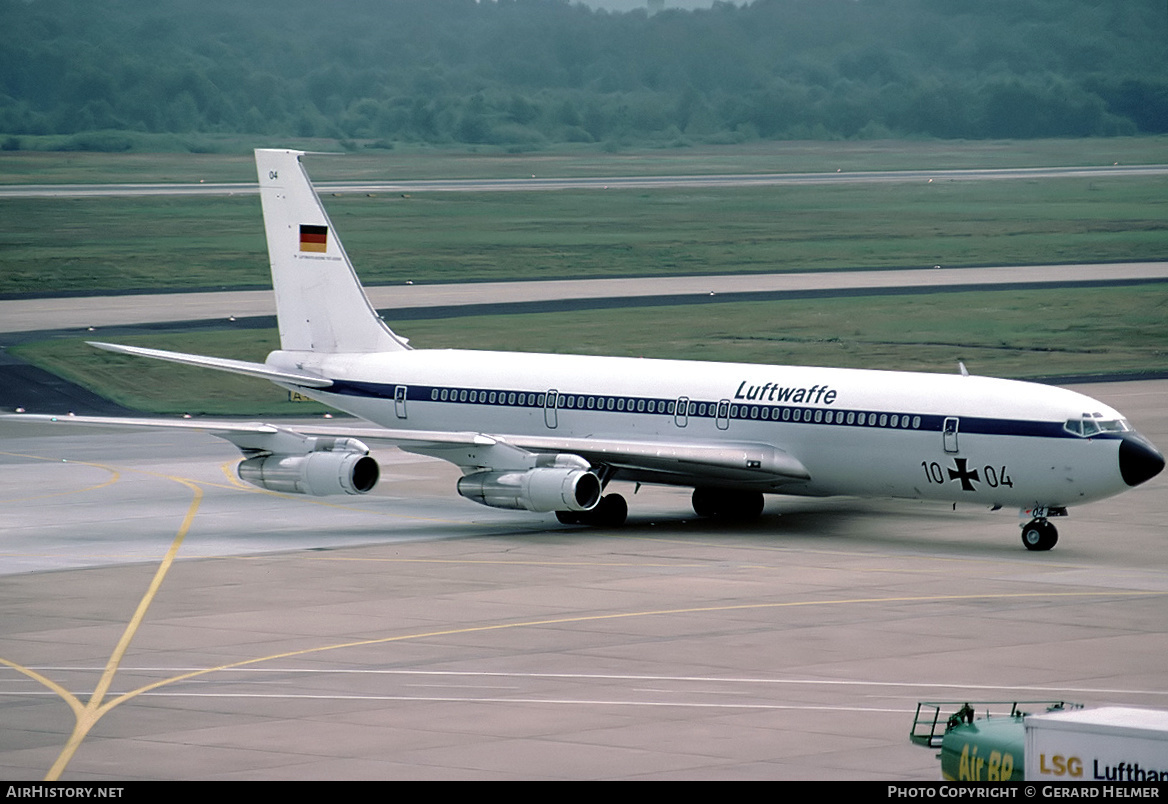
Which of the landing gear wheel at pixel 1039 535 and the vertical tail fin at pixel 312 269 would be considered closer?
the landing gear wheel at pixel 1039 535

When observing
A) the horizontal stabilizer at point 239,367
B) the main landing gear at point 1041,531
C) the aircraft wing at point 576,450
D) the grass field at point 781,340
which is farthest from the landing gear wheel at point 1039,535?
the grass field at point 781,340

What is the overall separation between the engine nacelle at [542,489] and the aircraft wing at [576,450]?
542mm

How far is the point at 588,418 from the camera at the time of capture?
50.2 m

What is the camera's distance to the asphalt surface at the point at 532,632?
1050 inches

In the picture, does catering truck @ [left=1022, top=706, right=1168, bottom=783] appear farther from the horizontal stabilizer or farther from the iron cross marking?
the horizontal stabilizer

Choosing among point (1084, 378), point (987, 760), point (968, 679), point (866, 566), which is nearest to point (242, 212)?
point (1084, 378)

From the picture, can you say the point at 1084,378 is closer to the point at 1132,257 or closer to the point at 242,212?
the point at 1132,257

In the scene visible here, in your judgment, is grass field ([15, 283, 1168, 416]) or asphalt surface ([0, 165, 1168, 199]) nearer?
grass field ([15, 283, 1168, 416])

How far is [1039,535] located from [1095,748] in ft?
85.2

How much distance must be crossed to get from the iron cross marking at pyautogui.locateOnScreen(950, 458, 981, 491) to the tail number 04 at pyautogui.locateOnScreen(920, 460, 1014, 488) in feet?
0.67

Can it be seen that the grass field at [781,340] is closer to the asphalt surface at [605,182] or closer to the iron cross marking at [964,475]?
the iron cross marking at [964,475]

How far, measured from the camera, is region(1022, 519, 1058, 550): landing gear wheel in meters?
44.5

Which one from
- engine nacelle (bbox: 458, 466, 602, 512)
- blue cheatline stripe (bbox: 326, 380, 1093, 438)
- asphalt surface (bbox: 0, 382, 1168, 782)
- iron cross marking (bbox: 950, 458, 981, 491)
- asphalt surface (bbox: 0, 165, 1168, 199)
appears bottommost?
asphalt surface (bbox: 0, 382, 1168, 782)

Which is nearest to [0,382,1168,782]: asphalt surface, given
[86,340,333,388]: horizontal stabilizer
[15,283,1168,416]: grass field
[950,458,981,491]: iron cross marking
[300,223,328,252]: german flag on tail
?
[950,458,981,491]: iron cross marking
